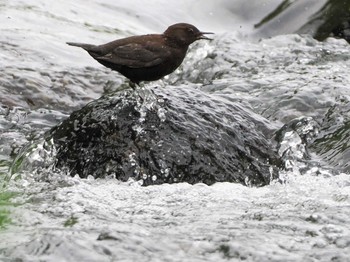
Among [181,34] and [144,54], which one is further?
[181,34]

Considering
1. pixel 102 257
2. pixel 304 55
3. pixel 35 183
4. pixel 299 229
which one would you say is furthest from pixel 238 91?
pixel 102 257

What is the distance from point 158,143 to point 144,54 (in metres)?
0.78

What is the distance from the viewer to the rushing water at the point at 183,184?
171 inches

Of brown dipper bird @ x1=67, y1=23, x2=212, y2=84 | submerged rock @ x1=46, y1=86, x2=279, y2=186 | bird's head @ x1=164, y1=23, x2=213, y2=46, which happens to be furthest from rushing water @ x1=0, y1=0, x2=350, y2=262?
bird's head @ x1=164, y1=23, x2=213, y2=46

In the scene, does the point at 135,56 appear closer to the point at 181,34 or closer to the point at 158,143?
the point at 181,34

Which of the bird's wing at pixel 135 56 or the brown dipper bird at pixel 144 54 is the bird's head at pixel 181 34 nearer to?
the brown dipper bird at pixel 144 54

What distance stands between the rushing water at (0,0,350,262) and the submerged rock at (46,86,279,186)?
11cm

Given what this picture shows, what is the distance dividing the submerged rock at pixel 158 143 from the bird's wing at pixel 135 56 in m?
0.22

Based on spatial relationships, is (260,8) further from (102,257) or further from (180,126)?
(102,257)

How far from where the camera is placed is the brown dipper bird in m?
6.21

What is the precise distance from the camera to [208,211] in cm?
511

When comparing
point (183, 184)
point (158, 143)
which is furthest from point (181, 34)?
point (183, 184)

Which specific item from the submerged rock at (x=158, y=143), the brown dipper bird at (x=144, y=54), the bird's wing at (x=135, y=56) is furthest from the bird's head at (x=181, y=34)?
the submerged rock at (x=158, y=143)

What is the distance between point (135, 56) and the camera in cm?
623
